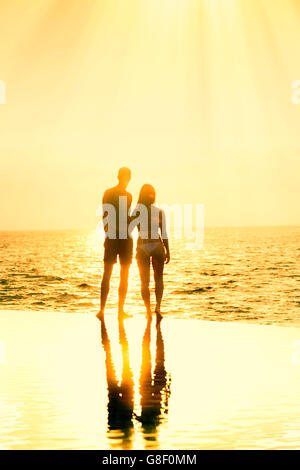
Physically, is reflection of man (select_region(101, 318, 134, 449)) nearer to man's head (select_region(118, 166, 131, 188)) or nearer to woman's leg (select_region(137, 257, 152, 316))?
woman's leg (select_region(137, 257, 152, 316))

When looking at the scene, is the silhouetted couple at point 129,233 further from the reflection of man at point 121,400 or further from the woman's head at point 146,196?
the reflection of man at point 121,400

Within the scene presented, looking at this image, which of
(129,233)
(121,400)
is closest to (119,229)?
(129,233)

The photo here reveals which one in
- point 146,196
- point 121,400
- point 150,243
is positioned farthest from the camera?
point 150,243

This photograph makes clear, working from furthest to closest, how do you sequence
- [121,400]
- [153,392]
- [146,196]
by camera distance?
[146,196] < [153,392] < [121,400]

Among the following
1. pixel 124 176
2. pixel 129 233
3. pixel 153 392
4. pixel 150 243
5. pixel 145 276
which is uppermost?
pixel 124 176

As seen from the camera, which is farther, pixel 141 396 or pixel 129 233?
pixel 129 233

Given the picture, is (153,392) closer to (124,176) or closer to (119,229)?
(119,229)

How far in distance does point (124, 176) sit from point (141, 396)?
20.2 feet

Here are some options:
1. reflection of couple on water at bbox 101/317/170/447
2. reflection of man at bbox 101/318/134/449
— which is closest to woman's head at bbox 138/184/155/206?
reflection of couple on water at bbox 101/317/170/447

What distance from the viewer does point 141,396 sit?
695cm

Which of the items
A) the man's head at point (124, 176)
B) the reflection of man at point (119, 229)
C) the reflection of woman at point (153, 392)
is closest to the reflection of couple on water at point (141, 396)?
the reflection of woman at point (153, 392)

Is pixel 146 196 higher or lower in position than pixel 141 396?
higher

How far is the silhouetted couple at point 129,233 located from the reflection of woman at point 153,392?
3007mm
